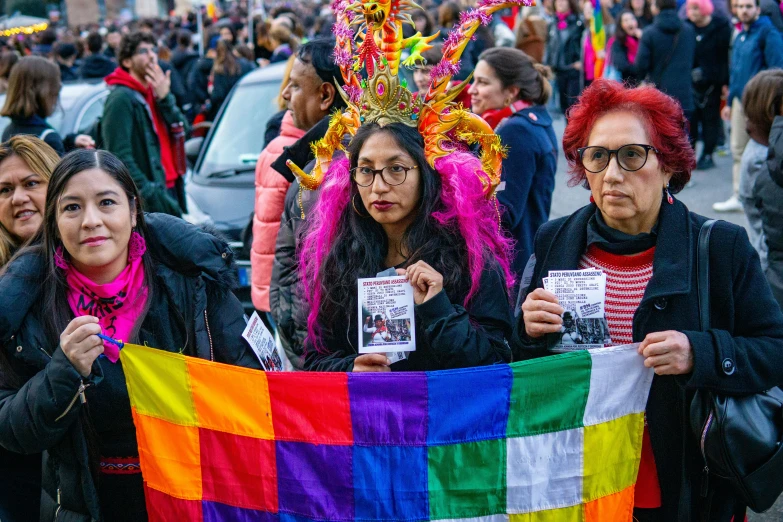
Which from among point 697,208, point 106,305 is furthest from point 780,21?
point 106,305

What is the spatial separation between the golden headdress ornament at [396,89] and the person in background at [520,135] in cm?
123

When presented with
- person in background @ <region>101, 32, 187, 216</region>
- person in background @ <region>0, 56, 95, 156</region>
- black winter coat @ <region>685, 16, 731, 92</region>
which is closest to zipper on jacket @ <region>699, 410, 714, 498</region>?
person in background @ <region>0, 56, 95, 156</region>

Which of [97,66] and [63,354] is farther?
[97,66]

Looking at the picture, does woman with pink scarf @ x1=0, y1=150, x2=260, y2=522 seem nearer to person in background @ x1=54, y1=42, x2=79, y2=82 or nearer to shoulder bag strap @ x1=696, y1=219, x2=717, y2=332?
shoulder bag strap @ x1=696, y1=219, x2=717, y2=332

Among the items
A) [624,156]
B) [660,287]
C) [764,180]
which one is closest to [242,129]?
[764,180]

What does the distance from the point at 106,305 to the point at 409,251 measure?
108 cm

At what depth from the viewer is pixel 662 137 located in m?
2.99

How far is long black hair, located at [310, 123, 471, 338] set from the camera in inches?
127

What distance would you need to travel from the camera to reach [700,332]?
277 cm

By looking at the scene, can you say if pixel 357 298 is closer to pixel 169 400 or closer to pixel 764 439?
pixel 169 400

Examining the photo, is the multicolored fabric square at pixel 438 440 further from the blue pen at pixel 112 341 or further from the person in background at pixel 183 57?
the person in background at pixel 183 57

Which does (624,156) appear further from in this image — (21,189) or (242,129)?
(242,129)

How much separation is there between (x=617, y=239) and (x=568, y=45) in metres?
13.4

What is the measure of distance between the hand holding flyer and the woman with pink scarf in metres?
0.46
